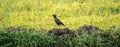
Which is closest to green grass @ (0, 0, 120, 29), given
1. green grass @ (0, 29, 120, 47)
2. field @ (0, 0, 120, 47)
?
field @ (0, 0, 120, 47)

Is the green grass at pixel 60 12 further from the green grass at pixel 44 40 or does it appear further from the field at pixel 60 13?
the green grass at pixel 44 40

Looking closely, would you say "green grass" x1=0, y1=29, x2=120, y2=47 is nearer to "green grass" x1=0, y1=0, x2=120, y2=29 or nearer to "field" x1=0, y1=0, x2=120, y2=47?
"field" x1=0, y1=0, x2=120, y2=47

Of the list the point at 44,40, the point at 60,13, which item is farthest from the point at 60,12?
the point at 44,40

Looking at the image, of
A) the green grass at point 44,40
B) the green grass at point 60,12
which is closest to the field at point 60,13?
the green grass at point 60,12

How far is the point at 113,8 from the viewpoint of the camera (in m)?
11.4

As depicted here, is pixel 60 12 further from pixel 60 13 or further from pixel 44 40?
pixel 44 40

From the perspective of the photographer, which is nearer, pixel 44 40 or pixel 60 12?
pixel 44 40

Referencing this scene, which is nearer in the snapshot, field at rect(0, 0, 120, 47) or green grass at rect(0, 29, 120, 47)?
green grass at rect(0, 29, 120, 47)

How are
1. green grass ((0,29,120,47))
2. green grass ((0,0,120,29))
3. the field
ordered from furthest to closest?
green grass ((0,0,120,29)) → the field → green grass ((0,29,120,47))

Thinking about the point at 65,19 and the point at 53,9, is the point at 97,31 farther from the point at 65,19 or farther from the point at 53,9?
the point at 53,9

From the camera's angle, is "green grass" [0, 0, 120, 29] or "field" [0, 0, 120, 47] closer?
"field" [0, 0, 120, 47]

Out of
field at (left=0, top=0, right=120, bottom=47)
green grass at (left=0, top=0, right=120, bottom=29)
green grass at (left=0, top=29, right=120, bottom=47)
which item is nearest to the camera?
green grass at (left=0, top=29, right=120, bottom=47)

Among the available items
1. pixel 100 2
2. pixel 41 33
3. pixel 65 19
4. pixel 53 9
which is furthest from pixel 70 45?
pixel 100 2

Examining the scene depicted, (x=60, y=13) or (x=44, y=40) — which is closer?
(x=44, y=40)
